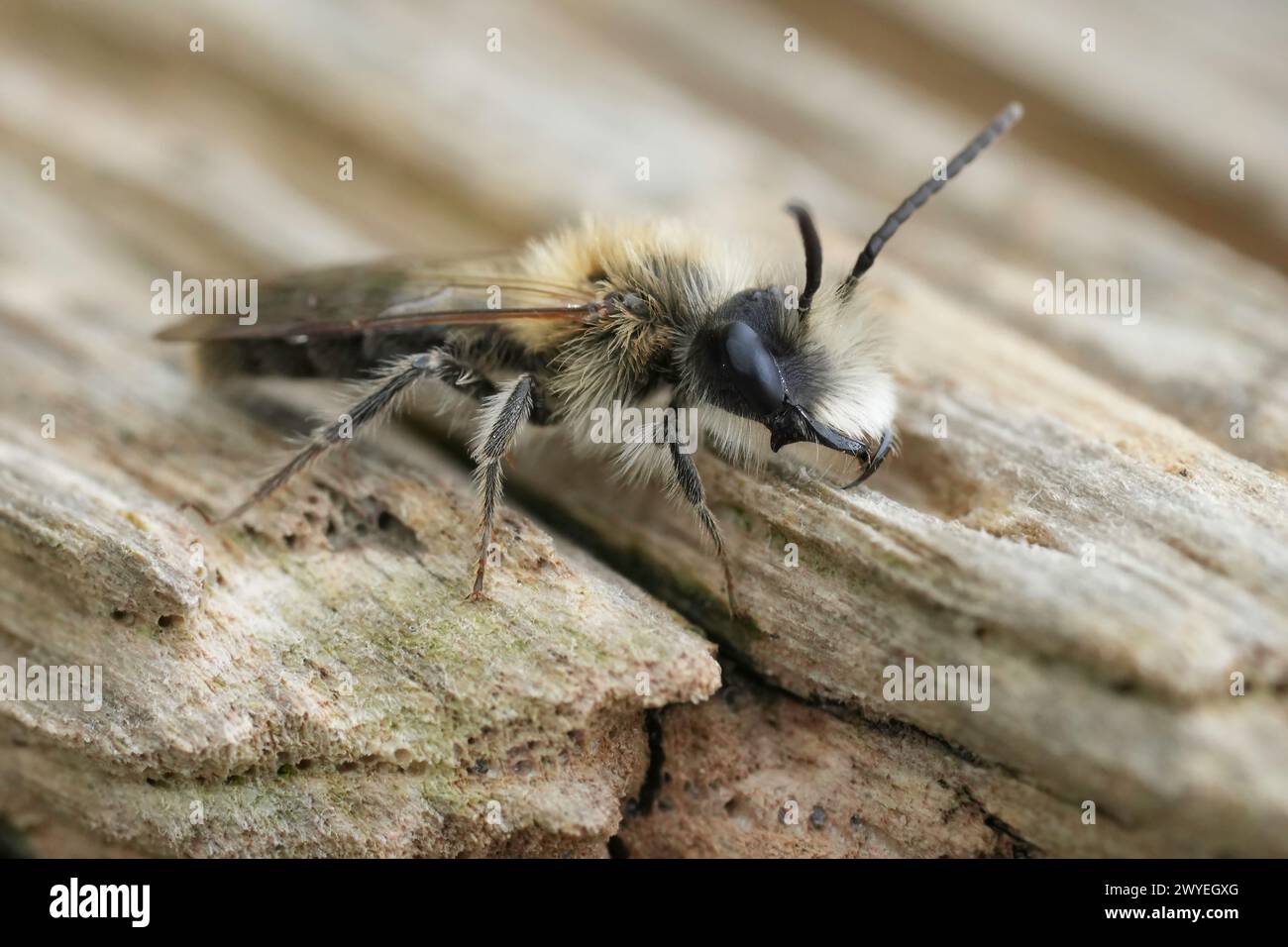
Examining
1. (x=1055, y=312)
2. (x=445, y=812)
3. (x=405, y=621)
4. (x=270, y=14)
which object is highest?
(x=270, y=14)

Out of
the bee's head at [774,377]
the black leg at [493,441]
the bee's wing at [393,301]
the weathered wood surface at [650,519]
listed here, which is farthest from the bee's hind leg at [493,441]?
the bee's head at [774,377]

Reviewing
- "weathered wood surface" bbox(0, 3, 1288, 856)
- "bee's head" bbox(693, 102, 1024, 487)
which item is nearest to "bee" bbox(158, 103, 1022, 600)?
"bee's head" bbox(693, 102, 1024, 487)

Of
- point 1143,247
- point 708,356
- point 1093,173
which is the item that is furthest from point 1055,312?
point 708,356

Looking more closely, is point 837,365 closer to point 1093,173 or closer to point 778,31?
point 1093,173

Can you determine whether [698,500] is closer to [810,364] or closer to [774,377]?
[774,377]

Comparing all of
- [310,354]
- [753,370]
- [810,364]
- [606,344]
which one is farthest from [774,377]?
[310,354]

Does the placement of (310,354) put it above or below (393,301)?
below
